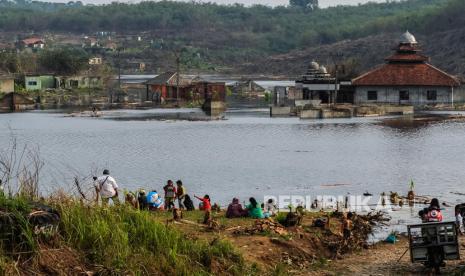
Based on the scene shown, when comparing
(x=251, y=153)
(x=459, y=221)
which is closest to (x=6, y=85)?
(x=251, y=153)

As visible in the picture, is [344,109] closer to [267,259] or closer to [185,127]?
[185,127]

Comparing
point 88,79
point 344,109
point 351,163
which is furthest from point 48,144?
point 88,79

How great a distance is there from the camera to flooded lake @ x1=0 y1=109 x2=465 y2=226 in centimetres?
3938

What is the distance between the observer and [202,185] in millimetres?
39500

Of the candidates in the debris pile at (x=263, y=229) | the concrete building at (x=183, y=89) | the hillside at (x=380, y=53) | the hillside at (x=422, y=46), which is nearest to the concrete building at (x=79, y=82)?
the concrete building at (x=183, y=89)

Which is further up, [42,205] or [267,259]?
[42,205]

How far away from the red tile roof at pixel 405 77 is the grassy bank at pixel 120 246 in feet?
216

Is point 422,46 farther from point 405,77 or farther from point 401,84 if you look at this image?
point 401,84

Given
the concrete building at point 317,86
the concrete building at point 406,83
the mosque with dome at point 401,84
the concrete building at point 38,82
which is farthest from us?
the concrete building at point 38,82

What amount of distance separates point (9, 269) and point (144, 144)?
138 ft

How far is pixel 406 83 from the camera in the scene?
8400cm

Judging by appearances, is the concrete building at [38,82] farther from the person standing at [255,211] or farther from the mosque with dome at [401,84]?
the person standing at [255,211]

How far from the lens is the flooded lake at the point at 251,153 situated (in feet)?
129

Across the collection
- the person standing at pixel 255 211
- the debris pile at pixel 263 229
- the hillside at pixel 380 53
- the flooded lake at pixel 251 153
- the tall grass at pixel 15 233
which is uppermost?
the hillside at pixel 380 53
